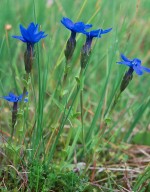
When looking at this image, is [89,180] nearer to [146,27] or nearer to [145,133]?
[145,133]

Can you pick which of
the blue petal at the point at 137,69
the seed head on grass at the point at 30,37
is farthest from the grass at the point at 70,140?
the blue petal at the point at 137,69

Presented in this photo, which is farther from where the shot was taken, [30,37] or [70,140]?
[70,140]

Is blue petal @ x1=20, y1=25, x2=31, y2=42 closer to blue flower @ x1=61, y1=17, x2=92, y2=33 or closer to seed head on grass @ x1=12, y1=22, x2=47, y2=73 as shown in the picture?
seed head on grass @ x1=12, y1=22, x2=47, y2=73

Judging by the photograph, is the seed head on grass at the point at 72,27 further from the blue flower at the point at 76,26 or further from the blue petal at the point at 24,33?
the blue petal at the point at 24,33

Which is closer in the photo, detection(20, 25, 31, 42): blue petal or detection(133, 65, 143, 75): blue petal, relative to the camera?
detection(20, 25, 31, 42): blue petal

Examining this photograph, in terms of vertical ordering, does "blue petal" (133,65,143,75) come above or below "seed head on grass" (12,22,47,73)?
below

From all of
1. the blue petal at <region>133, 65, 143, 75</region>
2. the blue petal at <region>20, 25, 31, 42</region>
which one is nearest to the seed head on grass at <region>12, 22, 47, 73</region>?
the blue petal at <region>20, 25, 31, 42</region>

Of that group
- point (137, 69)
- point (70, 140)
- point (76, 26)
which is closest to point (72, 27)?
point (76, 26)

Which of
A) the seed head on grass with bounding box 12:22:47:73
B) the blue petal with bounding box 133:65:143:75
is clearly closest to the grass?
the seed head on grass with bounding box 12:22:47:73

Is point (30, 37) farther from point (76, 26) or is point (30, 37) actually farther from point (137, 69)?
point (137, 69)

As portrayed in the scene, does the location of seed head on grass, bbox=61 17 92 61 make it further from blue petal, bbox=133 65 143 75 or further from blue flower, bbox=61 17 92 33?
blue petal, bbox=133 65 143 75

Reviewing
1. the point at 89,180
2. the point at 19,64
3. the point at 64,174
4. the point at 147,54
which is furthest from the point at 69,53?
the point at 147,54
